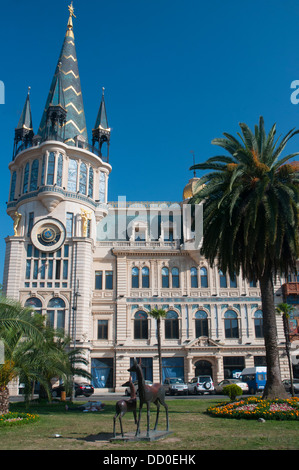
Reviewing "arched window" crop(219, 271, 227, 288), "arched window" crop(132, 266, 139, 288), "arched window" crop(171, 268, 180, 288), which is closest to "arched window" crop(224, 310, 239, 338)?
"arched window" crop(219, 271, 227, 288)

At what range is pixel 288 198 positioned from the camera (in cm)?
2161

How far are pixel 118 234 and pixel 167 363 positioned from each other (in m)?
16.4

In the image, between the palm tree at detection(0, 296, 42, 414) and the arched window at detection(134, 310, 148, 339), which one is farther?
the arched window at detection(134, 310, 148, 339)

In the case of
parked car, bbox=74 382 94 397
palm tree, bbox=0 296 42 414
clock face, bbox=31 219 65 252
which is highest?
clock face, bbox=31 219 65 252

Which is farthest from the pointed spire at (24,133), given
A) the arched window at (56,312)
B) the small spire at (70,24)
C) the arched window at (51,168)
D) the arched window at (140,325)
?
the arched window at (140,325)

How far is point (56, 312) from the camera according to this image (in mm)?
46719

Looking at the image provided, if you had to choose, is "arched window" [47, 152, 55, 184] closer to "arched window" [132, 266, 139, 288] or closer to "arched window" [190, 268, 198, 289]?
"arched window" [132, 266, 139, 288]

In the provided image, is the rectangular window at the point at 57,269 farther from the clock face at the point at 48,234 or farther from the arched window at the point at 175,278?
the arched window at the point at 175,278

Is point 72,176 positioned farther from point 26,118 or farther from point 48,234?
point 26,118

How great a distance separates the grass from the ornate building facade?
94.7ft

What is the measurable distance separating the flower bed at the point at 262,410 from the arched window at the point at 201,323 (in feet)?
98.1

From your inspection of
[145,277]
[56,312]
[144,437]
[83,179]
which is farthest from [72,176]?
[144,437]

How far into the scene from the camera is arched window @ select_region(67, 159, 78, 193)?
5031 cm
